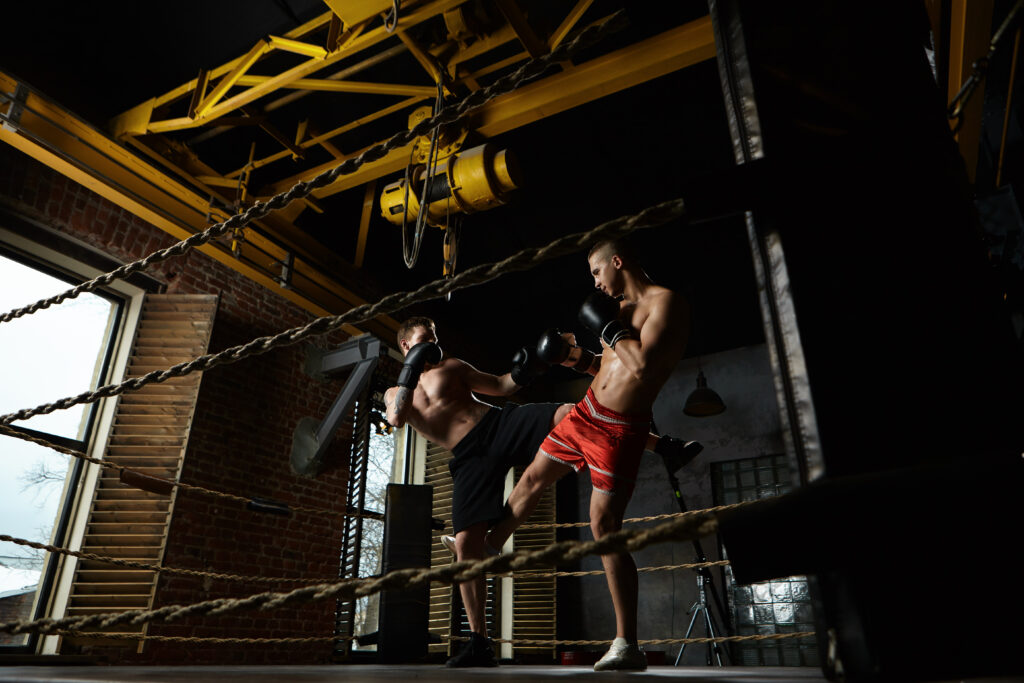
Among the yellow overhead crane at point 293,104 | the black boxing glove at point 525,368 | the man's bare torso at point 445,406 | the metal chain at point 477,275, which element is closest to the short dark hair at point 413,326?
the man's bare torso at point 445,406

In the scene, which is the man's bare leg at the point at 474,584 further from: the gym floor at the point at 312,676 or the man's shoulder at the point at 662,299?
the man's shoulder at the point at 662,299

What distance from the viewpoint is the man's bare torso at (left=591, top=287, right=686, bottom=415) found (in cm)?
229

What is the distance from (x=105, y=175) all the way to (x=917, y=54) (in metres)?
4.69

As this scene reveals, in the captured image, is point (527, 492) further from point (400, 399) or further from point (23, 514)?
point (23, 514)

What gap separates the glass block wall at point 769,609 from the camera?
675cm

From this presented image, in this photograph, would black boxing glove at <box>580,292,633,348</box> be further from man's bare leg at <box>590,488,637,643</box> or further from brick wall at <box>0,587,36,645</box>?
brick wall at <box>0,587,36,645</box>

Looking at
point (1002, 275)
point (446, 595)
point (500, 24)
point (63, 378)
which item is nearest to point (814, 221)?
point (1002, 275)

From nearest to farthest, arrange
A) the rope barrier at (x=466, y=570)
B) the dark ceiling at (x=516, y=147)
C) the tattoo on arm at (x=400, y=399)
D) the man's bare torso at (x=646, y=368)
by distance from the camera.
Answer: the rope barrier at (x=466, y=570)
the man's bare torso at (x=646, y=368)
the tattoo on arm at (x=400, y=399)
the dark ceiling at (x=516, y=147)

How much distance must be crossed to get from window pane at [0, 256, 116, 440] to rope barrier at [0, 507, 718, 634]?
12.8 feet

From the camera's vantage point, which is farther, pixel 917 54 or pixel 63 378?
pixel 63 378

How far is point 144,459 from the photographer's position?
425 cm

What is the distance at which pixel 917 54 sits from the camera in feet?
3.00

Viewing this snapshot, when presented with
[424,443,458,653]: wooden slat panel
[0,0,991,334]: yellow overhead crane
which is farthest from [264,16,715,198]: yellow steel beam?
[424,443,458,653]: wooden slat panel

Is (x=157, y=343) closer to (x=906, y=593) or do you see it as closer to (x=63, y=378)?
(x=63, y=378)
